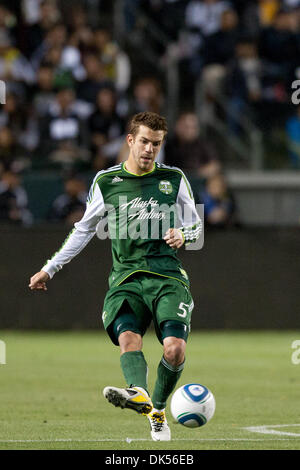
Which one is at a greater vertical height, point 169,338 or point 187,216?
point 187,216

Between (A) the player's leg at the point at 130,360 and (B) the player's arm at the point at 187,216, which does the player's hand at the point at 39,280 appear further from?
(B) the player's arm at the point at 187,216

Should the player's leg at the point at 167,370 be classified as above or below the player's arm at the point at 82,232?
below

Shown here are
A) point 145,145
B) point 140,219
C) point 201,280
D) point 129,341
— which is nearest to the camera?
point 129,341

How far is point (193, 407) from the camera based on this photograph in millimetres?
7043

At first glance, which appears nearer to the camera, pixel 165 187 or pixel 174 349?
pixel 174 349

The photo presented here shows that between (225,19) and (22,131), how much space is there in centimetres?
430

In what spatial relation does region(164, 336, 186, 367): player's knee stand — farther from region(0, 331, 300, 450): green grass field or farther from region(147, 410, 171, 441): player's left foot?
region(0, 331, 300, 450): green grass field

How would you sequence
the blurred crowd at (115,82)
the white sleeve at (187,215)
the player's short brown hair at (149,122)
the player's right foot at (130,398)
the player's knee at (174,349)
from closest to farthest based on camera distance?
the player's right foot at (130,398) → the player's knee at (174,349) → the player's short brown hair at (149,122) → the white sleeve at (187,215) → the blurred crowd at (115,82)

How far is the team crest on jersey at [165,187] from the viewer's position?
7.29 meters

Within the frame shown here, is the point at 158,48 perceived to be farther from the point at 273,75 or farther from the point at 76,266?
the point at 76,266

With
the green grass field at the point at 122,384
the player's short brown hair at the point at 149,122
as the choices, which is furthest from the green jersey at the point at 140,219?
the green grass field at the point at 122,384

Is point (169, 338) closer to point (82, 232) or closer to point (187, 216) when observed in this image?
point (187, 216)

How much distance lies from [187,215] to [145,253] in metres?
0.41

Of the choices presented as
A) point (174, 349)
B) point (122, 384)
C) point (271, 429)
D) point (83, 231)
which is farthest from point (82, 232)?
point (122, 384)
